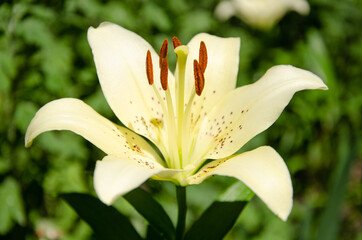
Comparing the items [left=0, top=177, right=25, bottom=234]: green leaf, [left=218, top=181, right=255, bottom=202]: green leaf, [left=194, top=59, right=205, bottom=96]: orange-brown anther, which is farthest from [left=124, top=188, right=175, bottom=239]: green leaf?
[left=0, top=177, right=25, bottom=234]: green leaf

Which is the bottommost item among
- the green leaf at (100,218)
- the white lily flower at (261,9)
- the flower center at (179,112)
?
the white lily flower at (261,9)

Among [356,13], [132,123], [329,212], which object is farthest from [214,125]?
[356,13]

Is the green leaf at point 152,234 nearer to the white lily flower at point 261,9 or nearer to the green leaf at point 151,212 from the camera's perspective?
the green leaf at point 151,212

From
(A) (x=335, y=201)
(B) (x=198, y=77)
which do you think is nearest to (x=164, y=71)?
(B) (x=198, y=77)

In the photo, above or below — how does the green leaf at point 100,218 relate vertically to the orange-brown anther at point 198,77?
below

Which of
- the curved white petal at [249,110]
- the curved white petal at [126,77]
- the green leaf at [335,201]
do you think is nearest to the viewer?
the curved white petal at [249,110]

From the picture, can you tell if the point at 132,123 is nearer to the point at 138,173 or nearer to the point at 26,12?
the point at 138,173

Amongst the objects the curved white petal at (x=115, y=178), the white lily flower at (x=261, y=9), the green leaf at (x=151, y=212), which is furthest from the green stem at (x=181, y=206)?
the white lily flower at (x=261, y=9)
